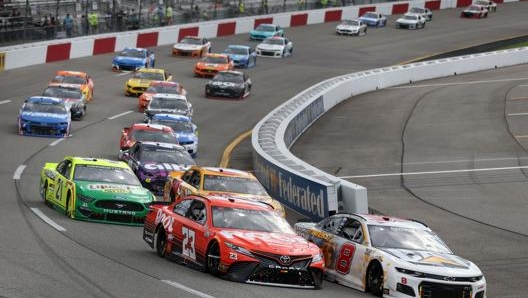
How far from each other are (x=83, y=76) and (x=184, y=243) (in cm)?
2852

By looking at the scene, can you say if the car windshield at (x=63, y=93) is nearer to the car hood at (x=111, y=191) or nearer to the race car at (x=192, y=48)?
the car hood at (x=111, y=191)

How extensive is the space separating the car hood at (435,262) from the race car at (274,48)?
4846 centimetres

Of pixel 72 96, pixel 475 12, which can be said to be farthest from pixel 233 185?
pixel 475 12

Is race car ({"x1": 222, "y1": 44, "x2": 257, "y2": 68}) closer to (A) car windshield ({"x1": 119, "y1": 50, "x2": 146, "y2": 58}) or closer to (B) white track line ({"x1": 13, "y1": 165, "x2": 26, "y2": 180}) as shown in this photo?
(A) car windshield ({"x1": 119, "y1": 50, "x2": 146, "y2": 58})

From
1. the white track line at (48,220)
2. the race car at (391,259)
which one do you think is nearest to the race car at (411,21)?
the white track line at (48,220)

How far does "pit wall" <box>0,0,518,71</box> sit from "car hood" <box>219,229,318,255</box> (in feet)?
126

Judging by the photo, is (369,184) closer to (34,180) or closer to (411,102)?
(34,180)

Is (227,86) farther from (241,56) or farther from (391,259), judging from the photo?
(391,259)

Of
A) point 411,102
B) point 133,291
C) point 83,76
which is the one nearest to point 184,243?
point 133,291

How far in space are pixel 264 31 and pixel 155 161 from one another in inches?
1729

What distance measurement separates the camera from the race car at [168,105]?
4053 cm

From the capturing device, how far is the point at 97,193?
22.8m

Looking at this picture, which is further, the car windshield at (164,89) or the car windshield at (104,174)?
the car windshield at (164,89)

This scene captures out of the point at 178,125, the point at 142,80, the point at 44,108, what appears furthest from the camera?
the point at 142,80
